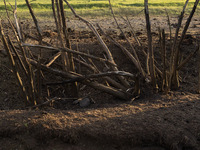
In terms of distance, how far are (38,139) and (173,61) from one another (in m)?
1.57

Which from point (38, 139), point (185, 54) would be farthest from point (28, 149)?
point (185, 54)

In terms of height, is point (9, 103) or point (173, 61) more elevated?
point (173, 61)

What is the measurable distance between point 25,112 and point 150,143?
1.06 meters

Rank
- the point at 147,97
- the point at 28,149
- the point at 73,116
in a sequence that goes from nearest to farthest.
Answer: the point at 28,149
the point at 73,116
the point at 147,97

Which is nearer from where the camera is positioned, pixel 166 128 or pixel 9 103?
pixel 166 128

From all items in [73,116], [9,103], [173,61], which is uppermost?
[173,61]

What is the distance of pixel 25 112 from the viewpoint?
2258 millimetres

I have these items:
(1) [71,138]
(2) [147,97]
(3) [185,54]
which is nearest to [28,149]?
(1) [71,138]

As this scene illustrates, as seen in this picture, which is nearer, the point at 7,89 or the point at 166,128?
the point at 166,128

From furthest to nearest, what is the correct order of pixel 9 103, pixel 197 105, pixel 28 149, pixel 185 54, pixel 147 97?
pixel 185 54, pixel 9 103, pixel 147 97, pixel 197 105, pixel 28 149

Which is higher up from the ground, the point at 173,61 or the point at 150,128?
the point at 173,61

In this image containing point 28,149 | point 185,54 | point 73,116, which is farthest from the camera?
point 185,54

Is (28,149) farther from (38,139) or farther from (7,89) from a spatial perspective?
(7,89)

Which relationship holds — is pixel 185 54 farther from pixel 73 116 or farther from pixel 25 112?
pixel 25 112
